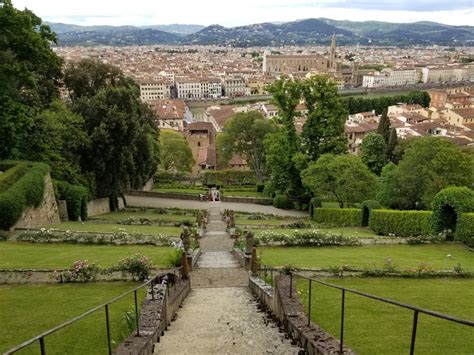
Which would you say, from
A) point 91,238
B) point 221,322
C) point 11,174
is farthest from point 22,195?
point 221,322

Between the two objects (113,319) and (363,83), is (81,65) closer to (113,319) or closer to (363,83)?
(113,319)

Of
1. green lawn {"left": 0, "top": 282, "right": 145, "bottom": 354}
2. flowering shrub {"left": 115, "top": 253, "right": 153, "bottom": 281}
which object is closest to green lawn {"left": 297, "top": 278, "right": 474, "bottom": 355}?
green lawn {"left": 0, "top": 282, "right": 145, "bottom": 354}

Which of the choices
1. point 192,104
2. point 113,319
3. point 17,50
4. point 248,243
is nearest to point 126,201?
→ point 17,50

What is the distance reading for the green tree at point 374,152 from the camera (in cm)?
5512

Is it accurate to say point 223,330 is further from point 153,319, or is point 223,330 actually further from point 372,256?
point 372,256

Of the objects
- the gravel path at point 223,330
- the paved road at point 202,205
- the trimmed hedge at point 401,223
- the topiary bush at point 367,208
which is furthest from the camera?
the paved road at point 202,205

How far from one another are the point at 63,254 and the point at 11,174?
26.9 ft

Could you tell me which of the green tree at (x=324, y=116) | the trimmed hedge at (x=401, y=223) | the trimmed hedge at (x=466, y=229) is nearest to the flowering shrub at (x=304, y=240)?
the trimmed hedge at (x=466, y=229)

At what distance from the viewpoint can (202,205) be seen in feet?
131

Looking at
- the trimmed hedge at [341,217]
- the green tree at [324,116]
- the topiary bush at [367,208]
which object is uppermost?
the green tree at [324,116]

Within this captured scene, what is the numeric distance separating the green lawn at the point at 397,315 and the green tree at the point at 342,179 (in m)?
18.2

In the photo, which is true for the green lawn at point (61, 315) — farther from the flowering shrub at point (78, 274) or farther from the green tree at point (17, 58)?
the green tree at point (17, 58)

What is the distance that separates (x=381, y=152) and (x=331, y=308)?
4863 centimetres

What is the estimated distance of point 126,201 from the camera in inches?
1578
